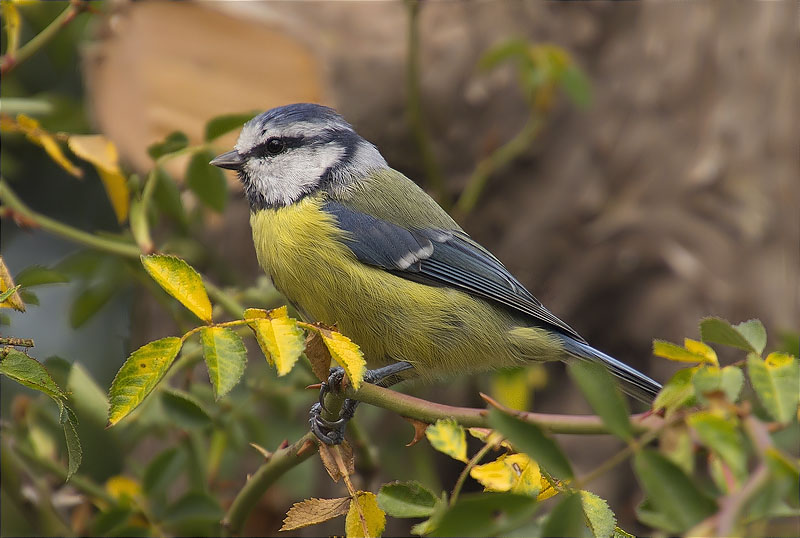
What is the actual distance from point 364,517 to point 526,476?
0.21 metres

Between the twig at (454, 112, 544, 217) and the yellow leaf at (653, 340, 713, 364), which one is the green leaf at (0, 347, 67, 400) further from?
the twig at (454, 112, 544, 217)

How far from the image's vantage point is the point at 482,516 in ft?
2.25

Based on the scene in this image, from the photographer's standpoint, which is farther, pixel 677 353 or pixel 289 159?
pixel 289 159

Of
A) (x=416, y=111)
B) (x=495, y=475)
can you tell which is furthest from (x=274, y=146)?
(x=495, y=475)

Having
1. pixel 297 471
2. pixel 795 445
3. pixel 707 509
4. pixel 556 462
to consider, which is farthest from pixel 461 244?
pixel 707 509

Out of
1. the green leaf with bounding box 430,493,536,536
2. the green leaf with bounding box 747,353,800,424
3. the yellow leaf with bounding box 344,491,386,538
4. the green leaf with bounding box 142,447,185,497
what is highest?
the green leaf with bounding box 747,353,800,424

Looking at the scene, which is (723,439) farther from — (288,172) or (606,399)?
(288,172)

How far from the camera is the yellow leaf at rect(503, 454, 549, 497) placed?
2.74 feet

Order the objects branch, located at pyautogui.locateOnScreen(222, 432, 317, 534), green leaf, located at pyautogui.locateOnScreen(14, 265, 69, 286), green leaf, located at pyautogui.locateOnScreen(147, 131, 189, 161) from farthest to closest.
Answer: green leaf, located at pyautogui.locateOnScreen(147, 131, 189, 161) < green leaf, located at pyautogui.locateOnScreen(14, 265, 69, 286) < branch, located at pyautogui.locateOnScreen(222, 432, 317, 534)

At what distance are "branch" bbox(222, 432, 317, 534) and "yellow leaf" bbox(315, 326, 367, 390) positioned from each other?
8.4 inches

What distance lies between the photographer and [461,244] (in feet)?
5.73

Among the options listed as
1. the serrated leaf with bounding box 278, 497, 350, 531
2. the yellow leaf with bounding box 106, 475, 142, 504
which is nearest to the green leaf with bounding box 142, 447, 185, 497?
the yellow leaf with bounding box 106, 475, 142, 504

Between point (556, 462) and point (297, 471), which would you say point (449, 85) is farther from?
point (556, 462)

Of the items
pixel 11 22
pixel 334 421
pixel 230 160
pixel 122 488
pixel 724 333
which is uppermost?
pixel 11 22
